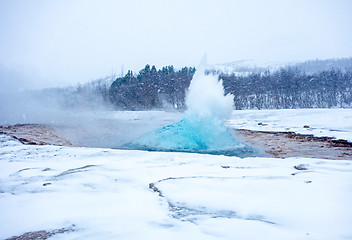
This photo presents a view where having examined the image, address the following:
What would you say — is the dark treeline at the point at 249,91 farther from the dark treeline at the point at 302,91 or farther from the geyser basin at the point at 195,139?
the geyser basin at the point at 195,139

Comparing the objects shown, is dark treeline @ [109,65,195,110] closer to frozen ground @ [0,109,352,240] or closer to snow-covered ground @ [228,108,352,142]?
snow-covered ground @ [228,108,352,142]

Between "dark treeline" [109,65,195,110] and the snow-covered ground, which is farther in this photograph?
"dark treeline" [109,65,195,110]

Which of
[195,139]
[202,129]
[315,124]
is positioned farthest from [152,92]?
[195,139]

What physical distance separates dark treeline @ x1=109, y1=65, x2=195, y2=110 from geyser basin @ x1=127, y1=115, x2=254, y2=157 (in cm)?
4865

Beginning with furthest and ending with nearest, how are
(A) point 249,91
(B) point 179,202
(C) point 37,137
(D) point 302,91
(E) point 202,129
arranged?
(A) point 249,91
(D) point 302,91
(C) point 37,137
(E) point 202,129
(B) point 179,202

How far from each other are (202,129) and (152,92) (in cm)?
5272

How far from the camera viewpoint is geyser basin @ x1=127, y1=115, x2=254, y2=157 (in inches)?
397

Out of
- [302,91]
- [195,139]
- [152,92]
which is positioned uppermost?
[152,92]

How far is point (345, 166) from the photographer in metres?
4.21

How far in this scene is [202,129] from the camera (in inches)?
449

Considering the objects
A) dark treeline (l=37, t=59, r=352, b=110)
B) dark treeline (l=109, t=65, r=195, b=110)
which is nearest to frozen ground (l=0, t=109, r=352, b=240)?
dark treeline (l=37, t=59, r=352, b=110)

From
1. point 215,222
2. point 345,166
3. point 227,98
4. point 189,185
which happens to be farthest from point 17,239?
point 227,98

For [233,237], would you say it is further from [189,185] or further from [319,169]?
[319,169]

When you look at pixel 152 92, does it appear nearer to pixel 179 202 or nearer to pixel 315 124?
pixel 315 124
